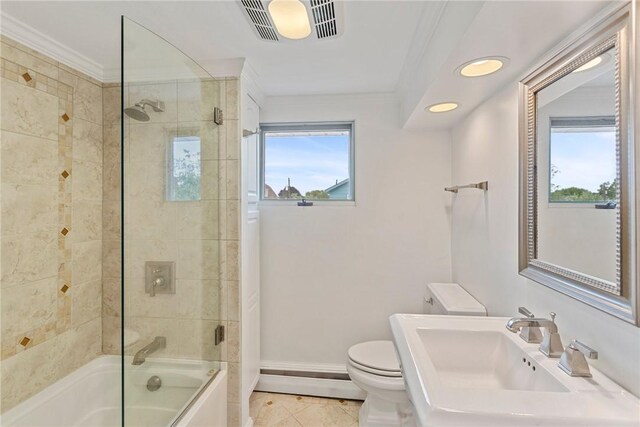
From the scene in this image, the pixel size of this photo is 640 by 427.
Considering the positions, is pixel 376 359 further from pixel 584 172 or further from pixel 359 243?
pixel 584 172

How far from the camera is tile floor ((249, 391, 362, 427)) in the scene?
2.02 m

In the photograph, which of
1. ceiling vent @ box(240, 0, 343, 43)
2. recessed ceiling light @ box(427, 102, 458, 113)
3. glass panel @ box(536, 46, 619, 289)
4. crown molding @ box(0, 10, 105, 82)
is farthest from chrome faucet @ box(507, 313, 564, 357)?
crown molding @ box(0, 10, 105, 82)

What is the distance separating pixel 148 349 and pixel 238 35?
155cm

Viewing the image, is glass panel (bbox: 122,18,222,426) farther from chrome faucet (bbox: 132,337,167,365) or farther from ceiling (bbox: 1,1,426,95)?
A: ceiling (bbox: 1,1,426,95)

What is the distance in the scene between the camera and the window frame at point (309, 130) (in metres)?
2.42

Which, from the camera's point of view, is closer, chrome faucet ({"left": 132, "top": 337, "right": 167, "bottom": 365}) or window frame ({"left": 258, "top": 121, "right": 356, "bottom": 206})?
chrome faucet ({"left": 132, "top": 337, "right": 167, "bottom": 365})

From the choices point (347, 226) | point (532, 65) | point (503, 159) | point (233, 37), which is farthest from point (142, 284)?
point (532, 65)

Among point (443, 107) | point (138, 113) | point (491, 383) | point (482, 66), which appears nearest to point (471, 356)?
point (491, 383)

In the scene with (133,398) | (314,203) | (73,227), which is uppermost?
(314,203)

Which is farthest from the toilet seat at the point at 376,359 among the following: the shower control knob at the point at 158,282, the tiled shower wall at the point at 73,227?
the shower control knob at the point at 158,282

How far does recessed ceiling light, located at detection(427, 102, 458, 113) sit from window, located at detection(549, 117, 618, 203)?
0.72m

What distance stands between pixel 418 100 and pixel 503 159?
549 millimetres

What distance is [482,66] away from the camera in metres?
1.31

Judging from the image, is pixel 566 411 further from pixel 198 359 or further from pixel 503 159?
pixel 198 359
